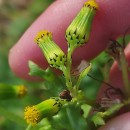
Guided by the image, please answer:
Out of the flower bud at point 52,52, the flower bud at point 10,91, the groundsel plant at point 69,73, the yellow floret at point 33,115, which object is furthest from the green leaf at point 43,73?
the flower bud at point 10,91

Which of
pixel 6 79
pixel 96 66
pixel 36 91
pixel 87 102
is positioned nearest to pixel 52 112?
pixel 87 102

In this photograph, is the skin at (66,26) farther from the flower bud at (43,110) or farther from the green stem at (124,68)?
the flower bud at (43,110)

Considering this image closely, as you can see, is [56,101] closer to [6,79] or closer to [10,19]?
[6,79]

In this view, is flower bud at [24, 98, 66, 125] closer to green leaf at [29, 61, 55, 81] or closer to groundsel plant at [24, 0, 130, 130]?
groundsel plant at [24, 0, 130, 130]

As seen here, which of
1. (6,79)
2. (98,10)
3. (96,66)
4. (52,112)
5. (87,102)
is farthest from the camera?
(6,79)

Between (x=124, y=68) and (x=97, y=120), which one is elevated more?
(x=124, y=68)

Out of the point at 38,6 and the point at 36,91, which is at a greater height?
the point at 38,6

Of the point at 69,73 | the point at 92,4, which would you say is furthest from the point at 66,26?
the point at 69,73

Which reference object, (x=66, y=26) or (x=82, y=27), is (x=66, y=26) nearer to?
(x=66, y=26)
